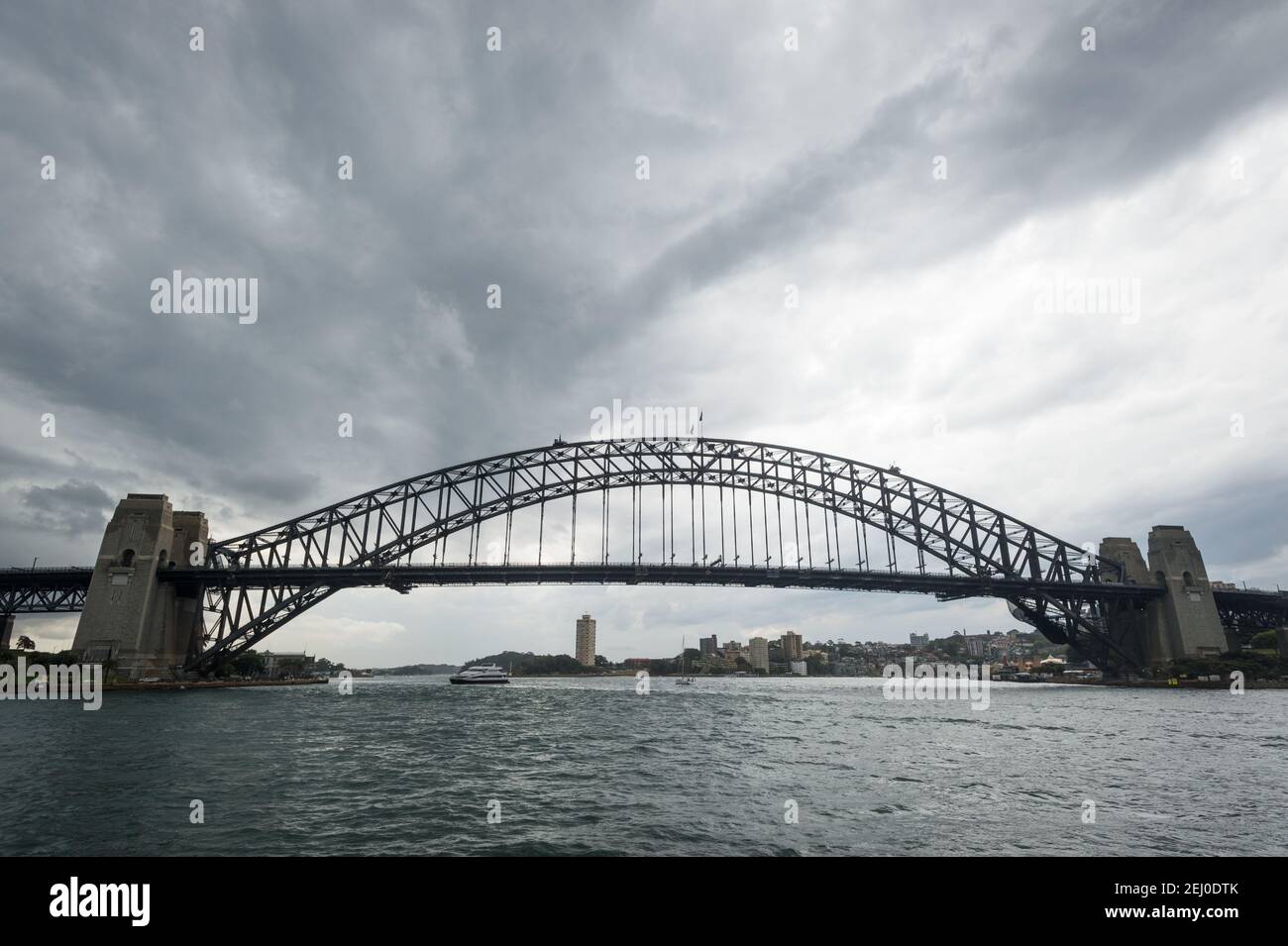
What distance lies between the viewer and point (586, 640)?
192m

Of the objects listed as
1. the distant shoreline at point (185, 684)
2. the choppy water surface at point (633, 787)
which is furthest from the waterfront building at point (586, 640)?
the choppy water surface at point (633, 787)

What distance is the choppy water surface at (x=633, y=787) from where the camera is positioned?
10.8 meters

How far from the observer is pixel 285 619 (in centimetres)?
5825

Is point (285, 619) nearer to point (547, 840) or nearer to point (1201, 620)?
point (547, 840)

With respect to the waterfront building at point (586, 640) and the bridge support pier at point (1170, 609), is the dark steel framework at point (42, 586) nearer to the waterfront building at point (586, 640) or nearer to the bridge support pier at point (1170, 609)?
the bridge support pier at point (1170, 609)

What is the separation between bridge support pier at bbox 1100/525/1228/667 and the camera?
66.8 m

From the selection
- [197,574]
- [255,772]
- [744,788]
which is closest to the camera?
[744,788]

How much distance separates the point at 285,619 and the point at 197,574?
794cm

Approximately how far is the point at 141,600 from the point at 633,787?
55.5 metres

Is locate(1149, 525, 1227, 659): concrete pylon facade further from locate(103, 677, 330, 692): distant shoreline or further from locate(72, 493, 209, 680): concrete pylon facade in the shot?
locate(72, 493, 209, 680): concrete pylon facade

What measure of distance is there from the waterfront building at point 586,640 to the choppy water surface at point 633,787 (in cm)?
16481

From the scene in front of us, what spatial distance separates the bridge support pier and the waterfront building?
140202 millimetres
